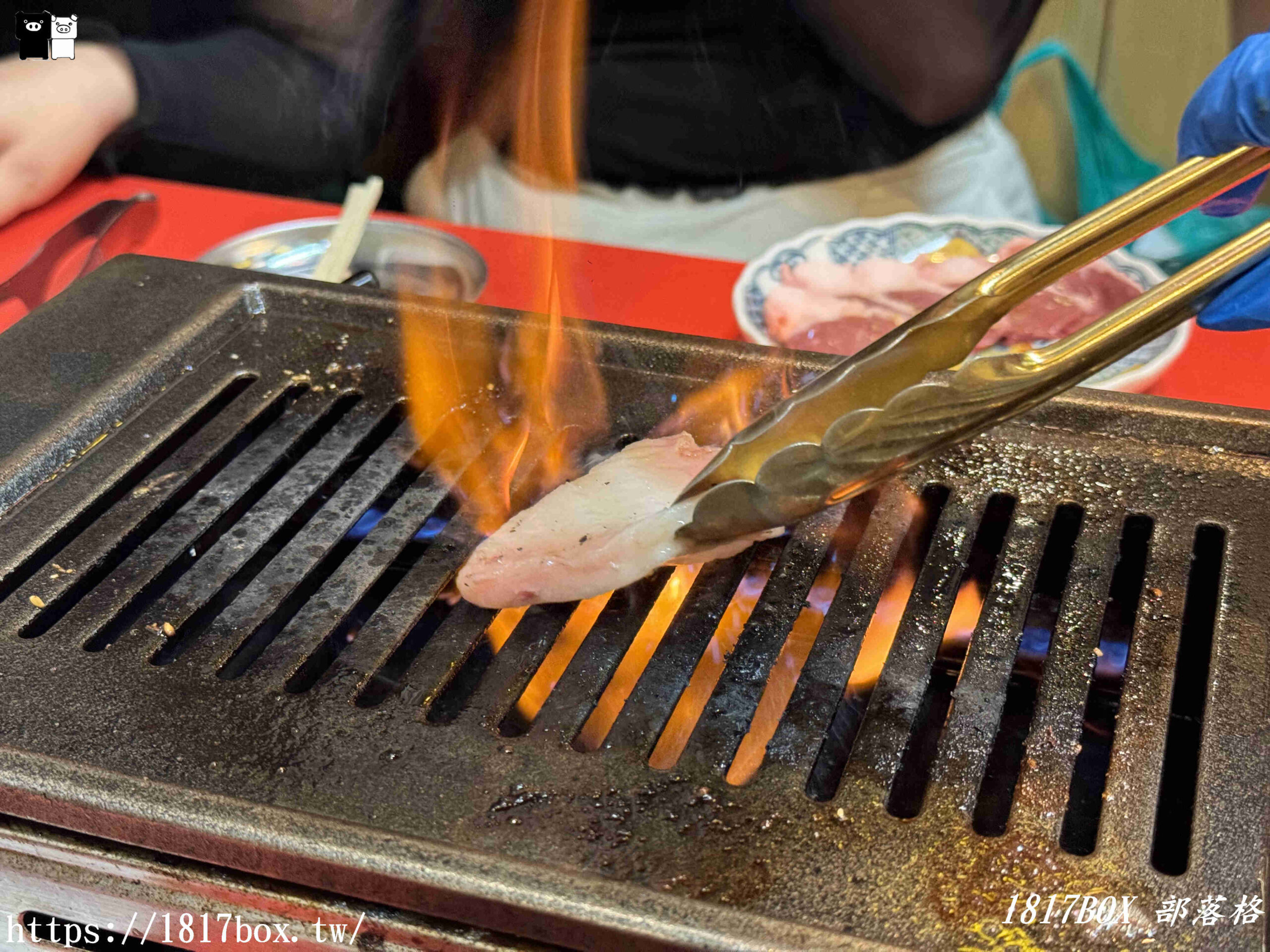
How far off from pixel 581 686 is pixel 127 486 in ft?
2.06

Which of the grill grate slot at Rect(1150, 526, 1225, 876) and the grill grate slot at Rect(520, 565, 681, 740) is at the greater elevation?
the grill grate slot at Rect(520, 565, 681, 740)

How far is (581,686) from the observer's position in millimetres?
1011

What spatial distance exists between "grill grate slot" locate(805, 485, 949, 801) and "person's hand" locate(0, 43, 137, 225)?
265cm

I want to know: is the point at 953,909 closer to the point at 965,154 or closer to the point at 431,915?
the point at 431,915

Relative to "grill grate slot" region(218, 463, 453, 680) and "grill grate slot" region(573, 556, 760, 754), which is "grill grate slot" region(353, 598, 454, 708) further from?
"grill grate slot" region(573, 556, 760, 754)

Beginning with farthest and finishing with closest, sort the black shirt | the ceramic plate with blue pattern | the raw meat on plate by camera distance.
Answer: the black shirt → the ceramic plate with blue pattern → the raw meat on plate

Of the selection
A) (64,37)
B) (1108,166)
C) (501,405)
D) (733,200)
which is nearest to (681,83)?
(733,200)

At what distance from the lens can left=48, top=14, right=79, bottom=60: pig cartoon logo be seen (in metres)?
2.92

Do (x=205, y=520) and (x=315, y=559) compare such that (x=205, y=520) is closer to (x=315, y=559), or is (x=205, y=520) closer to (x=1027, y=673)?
(x=315, y=559)

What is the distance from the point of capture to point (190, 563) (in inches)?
47.7

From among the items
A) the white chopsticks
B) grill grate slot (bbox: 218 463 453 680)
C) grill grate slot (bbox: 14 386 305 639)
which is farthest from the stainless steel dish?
grill grate slot (bbox: 218 463 453 680)

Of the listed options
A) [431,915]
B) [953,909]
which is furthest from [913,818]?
[431,915]

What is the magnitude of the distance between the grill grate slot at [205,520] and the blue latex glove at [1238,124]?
1.05 m

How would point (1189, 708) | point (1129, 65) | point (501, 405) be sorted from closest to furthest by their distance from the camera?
1. point (1189, 708)
2. point (501, 405)
3. point (1129, 65)
